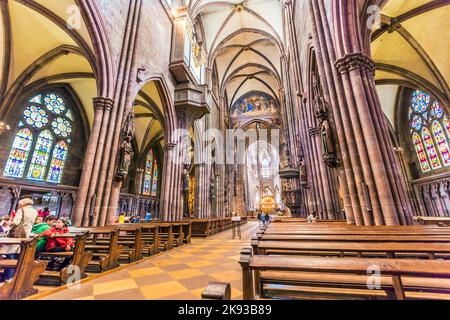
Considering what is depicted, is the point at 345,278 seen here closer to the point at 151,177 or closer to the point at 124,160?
the point at 124,160

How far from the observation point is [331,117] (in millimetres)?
5969

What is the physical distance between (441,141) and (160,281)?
1819 centimetres

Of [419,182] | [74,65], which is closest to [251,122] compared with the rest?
[419,182]

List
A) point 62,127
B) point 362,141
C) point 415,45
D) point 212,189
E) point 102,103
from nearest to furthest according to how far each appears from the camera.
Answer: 1. point 362,141
2. point 102,103
3. point 415,45
4. point 62,127
5. point 212,189

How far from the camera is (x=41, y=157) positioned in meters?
11.8

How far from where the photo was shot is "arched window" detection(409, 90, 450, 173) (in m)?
12.2

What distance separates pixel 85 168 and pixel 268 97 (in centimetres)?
2701

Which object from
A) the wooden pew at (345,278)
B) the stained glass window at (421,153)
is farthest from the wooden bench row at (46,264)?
the stained glass window at (421,153)

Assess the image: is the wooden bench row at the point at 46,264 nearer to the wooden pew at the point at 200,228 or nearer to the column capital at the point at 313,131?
the wooden pew at the point at 200,228

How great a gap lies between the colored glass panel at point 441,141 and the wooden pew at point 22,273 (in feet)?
62.7

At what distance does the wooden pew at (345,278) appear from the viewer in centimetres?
113

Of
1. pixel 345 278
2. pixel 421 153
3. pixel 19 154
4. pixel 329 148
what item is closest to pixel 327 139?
pixel 329 148

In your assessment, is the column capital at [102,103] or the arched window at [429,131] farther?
the arched window at [429,131]

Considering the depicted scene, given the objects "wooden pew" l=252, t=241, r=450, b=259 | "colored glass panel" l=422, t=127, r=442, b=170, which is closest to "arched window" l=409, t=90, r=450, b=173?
"colored glass panel" l=422, t=127, r=442, b=170
